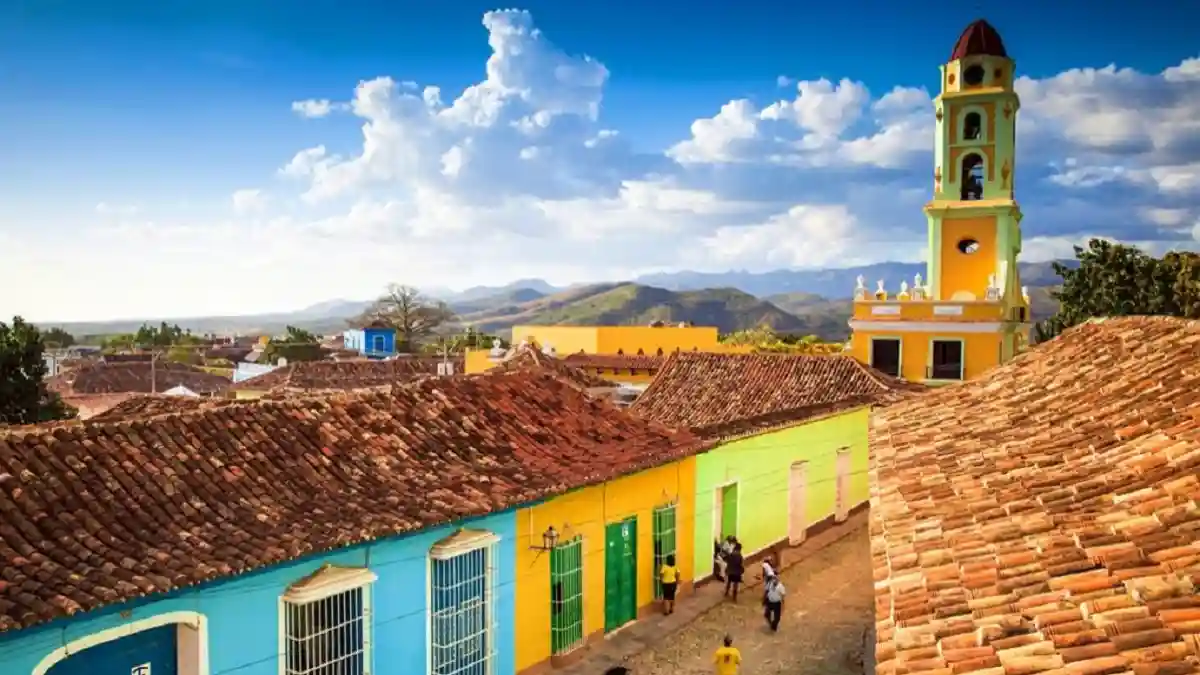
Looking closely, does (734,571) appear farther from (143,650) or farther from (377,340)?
(377,340)

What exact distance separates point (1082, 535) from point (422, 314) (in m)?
77.2

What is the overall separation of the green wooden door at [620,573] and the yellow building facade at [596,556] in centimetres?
1

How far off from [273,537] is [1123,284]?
101 ft

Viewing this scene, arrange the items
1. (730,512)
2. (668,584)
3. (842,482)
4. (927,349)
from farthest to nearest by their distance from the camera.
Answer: (927,349) < (842,482) < (730,512) < (668,584)

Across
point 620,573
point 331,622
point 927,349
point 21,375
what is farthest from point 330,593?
point 927,349

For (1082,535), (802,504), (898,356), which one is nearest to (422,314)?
(898,356)

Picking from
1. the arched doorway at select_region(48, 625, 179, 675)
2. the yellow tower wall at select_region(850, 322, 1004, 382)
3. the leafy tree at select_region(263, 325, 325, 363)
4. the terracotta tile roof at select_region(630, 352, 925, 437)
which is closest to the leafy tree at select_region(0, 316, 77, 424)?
the terracotta tile roof at select_region(630, 352, 925, 437)

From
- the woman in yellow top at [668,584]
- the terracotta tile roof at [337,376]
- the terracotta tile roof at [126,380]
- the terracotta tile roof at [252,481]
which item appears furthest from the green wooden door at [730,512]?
the terracotta tile roof at [126,380]

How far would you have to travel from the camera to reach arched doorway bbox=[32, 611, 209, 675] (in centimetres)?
722

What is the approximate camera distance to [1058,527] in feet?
15.5

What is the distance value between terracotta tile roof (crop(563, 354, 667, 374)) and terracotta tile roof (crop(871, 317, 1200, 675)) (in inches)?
1208

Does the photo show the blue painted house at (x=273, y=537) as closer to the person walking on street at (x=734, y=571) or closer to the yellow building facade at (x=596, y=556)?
the yellow building facade at (x=596, y=556)

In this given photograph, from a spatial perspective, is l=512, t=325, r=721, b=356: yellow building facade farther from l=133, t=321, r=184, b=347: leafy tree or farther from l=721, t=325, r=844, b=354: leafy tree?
l=133, t=321, r=184, b=347: leafy tree

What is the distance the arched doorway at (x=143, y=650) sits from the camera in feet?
23.7
